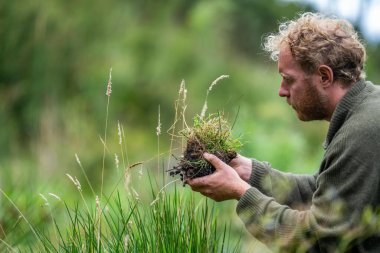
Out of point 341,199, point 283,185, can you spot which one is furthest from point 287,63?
point 341,199

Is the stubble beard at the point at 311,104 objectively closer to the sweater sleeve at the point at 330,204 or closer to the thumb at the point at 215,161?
Result: the sweater sleeve at the point at 330,204

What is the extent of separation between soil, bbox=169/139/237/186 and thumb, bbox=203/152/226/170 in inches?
1.3

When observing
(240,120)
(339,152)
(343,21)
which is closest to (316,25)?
(343,21)

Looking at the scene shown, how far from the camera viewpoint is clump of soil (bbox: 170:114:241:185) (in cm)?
395

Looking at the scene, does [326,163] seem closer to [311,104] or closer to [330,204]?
[330,204]

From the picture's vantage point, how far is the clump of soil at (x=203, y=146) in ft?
13.0

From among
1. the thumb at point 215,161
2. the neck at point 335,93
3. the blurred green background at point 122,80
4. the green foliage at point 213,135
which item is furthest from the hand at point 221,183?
the blurred green background at point 122,80

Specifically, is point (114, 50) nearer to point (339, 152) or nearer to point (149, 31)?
point (149, 31)

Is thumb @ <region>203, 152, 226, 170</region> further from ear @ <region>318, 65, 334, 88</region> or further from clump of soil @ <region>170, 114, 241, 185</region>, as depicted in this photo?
ear @ <region>318, 65, 334, 88</region>

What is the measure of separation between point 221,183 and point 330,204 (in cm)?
51

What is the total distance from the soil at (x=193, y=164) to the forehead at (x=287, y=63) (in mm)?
470

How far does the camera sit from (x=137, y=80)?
53.2ft

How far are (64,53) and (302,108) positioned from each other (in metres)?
9.69

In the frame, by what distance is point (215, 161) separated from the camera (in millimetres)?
3918
